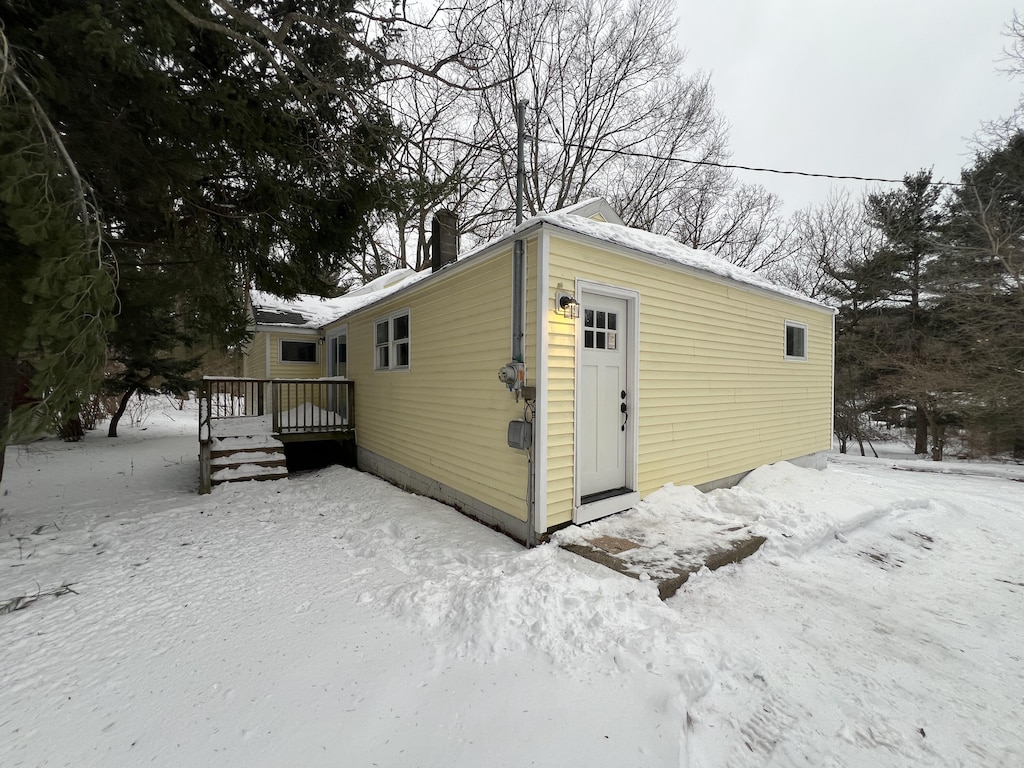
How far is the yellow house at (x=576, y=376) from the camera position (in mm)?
4145

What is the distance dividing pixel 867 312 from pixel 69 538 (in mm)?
22334

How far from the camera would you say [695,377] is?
576cm

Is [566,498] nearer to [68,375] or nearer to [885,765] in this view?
[885,765]

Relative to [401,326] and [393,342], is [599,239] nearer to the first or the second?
[401,326]

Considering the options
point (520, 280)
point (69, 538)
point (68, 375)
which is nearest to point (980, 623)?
point (520, 280)

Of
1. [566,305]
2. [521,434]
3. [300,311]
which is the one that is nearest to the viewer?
[521,434]

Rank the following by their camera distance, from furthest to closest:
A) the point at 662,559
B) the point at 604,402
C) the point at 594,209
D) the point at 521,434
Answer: the point at 594,209
the point at 604,402
the point at 521,434
the point at 662,559

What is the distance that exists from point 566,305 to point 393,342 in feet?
12.3

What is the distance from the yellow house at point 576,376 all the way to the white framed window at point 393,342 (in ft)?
0.12

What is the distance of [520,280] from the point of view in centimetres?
417

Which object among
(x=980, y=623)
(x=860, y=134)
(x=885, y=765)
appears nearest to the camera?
(x=885, y=765)

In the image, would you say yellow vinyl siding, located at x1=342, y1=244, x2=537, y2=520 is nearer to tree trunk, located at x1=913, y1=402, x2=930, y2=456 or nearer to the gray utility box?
the gray utility box

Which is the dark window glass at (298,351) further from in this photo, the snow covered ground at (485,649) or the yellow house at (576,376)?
the snow covered ground at (485,649)

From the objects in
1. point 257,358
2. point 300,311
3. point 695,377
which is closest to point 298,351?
point 300,311
